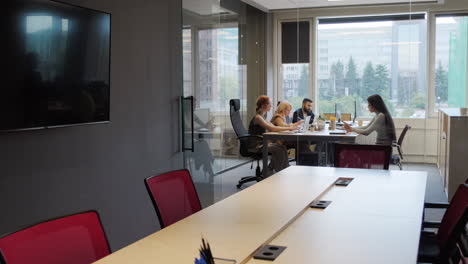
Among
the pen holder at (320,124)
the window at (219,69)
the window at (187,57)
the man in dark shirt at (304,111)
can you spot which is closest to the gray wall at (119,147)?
the window at (187,57)

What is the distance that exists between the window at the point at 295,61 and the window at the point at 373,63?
156 millimetres

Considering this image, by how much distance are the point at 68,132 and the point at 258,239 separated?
1.95 m

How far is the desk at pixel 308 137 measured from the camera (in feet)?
19.7

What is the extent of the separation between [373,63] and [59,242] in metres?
4.37

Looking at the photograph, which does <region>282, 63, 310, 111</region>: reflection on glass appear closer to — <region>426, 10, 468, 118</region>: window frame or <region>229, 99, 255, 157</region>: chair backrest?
<region>229, 99, 255, 157</region>: chair backrest

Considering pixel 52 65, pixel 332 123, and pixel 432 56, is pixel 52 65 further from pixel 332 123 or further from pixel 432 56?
pixel 432 56

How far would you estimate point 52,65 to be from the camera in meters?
→ 3.53

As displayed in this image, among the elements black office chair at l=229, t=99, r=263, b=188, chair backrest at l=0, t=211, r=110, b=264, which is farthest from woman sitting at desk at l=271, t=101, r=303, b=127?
chair backrest at l=0, t=211, r=110, b=264

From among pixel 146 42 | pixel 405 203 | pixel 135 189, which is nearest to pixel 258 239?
pixel 405 203

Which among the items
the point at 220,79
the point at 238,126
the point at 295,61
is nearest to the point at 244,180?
the point at 238,126

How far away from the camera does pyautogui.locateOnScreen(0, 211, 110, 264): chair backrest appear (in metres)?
2.07

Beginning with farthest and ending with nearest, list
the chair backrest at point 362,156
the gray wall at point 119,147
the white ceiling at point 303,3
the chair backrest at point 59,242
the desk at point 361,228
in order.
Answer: the white ceiling at point 303,3 → the chair backrest at point 362,156 → the gray wall at point 119,147 → the desk at point 361,228 → the chair backrest at point 59,242

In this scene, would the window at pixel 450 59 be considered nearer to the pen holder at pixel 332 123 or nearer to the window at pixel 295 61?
the pen holder at pixel 332 123

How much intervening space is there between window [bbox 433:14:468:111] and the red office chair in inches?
81.1
